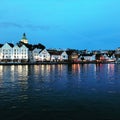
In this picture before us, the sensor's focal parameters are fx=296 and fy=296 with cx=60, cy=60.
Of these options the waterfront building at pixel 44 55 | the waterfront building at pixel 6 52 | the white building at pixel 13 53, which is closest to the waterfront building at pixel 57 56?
the waterfront building at pixel 44 55

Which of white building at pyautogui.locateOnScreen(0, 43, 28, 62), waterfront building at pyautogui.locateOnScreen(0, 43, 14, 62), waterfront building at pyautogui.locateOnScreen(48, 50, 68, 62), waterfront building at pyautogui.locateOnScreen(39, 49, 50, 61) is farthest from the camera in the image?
waterfront building at pyautogui.locateOnScreen(48, 50, 68, 62)

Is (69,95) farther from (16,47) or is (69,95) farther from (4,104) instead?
(16,47)

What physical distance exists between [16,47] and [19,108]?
14901 centimetres

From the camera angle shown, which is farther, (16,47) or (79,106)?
(16,47)

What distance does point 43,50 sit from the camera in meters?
178

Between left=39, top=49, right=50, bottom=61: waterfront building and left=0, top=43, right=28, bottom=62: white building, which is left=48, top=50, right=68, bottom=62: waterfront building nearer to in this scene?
left=39, top=49, right=50, bottom=61: waterfront building

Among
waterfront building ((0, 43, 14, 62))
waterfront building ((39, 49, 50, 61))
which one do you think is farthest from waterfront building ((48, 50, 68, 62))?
waterfront building ((0, 43, 14, 62))

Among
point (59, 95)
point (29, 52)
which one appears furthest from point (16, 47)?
point (59, 95)

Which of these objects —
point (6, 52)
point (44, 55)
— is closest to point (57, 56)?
point (44, 55)

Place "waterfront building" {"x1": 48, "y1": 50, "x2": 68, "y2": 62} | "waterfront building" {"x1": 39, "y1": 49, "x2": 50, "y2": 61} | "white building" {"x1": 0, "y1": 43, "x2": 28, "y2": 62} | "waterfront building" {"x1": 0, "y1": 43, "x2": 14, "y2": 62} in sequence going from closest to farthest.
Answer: "waterfront building" {"x1": 0, "y1": 43, "x2": 14, "y2": 62} → "white building" {"x1": 0, "y1": 43, "x2": 28, "y2": 62} → "waterfront building" {"x1": 39, "y1": 49, "x2": 50, "y2": 61} → "waterfront building" {"x1": 48, "y1": 50, "x2": 68, "y2": 62}

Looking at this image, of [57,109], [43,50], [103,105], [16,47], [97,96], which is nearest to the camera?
[57,109]

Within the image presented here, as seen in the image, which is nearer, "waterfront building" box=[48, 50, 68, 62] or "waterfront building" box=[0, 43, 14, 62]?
"waterfront building" box=[0, 43, 14, 62]

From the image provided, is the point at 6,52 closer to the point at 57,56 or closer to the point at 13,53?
the point at 13,53

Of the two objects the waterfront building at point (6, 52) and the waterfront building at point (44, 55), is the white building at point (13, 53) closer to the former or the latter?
the waterfront building at point (6, 52)
